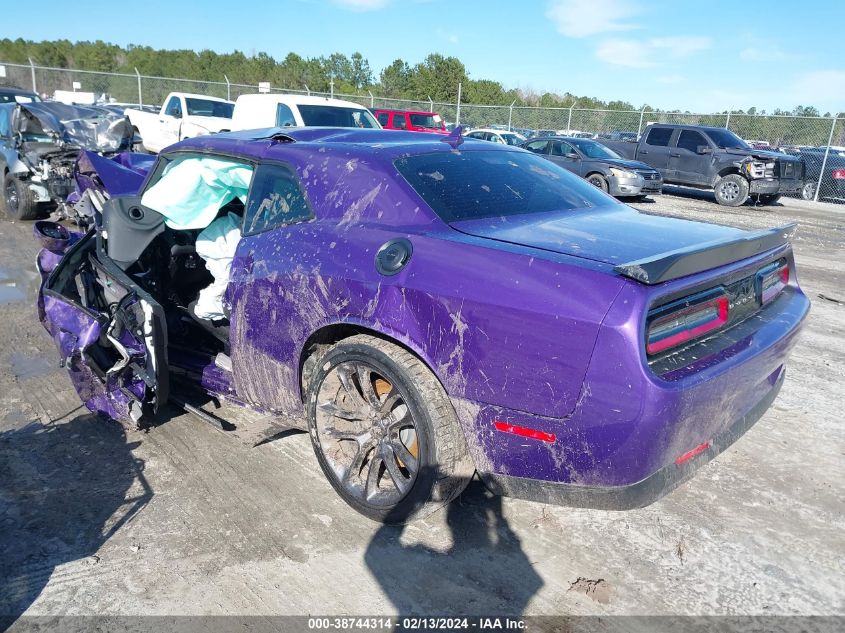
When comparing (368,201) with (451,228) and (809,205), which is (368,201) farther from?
(809,205)

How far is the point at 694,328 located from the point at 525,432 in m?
0.78

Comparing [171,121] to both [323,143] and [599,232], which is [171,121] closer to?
[323,143]

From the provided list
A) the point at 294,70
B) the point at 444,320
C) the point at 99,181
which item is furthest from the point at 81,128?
the point at 294,70

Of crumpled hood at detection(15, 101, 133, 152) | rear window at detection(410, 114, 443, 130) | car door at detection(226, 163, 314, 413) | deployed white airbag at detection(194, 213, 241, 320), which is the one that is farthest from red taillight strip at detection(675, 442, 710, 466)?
rear window at detection(410, 114, 443, 130)

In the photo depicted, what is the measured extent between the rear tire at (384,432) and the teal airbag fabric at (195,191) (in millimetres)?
1429

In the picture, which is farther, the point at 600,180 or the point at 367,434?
the point at 600,180

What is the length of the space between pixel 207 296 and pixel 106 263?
0.58 meters

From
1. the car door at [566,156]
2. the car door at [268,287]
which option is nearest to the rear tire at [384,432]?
the car door at [268,287]

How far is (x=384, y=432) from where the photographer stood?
2.81 meters

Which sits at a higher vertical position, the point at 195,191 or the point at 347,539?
the point at 195,191

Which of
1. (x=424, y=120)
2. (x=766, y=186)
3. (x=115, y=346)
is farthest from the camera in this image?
(x=424, y=120)

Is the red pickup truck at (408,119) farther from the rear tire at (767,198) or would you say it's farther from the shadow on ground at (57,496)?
the shadow on ground at (57,496)

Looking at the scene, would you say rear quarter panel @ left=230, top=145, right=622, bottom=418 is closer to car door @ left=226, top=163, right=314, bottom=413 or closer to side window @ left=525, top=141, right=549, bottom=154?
car door @ left=226, top=163, right=314, bottom=413

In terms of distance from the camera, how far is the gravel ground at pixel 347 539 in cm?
245
